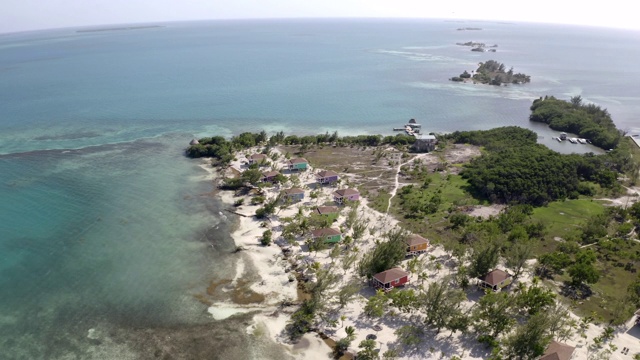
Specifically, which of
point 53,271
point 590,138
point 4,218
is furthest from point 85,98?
point 590,138

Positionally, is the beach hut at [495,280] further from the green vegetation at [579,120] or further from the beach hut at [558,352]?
the green vegetation at [579,120]

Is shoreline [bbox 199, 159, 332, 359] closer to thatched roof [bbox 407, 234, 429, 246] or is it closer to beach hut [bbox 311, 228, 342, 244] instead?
beach hut [bbox 311, 228, 342, 244]

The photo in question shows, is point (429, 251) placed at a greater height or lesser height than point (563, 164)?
lesser

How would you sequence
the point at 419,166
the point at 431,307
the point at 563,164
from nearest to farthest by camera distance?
the point at 431,307, the point at 563,164, the point at 419,166

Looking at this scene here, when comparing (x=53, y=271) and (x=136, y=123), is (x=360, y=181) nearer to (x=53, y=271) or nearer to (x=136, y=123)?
(x=53, y=271)

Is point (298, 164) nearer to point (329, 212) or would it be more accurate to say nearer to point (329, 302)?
point (329, 212)

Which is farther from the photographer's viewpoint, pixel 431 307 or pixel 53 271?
pixel 53 271

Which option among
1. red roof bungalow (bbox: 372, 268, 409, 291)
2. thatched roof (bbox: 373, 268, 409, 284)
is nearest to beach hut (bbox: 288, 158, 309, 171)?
red roof bungalow (bbox: 372, 268, 409, 291)
